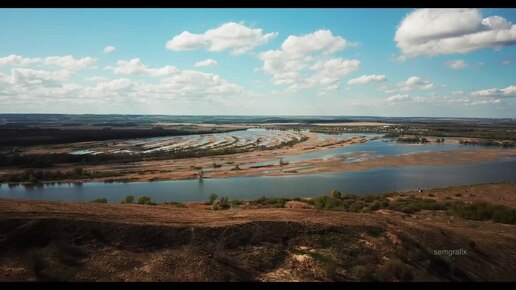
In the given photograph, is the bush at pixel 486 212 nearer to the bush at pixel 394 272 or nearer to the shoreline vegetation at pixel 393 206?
the shoreline vegetation at pixel 393 206

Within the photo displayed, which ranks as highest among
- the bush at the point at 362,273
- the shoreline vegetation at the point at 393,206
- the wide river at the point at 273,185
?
the bush at the point at 362,273

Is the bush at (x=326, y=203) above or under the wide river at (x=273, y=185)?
above

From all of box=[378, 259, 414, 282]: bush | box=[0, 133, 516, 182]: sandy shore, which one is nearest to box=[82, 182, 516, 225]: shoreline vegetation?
box=[378, 259, 414, 282]: bush

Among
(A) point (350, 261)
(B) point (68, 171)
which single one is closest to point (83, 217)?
(A) point (350, 261)

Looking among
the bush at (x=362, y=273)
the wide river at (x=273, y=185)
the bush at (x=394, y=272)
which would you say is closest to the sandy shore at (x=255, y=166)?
the wide river at (x=273, y=185)

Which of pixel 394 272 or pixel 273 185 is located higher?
pixel 394 272

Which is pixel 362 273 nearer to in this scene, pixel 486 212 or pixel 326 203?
pixel 326 203

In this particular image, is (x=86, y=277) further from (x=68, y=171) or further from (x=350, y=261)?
(x=68, y=171)

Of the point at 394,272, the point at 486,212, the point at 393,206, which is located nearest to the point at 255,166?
the point at 393,206
